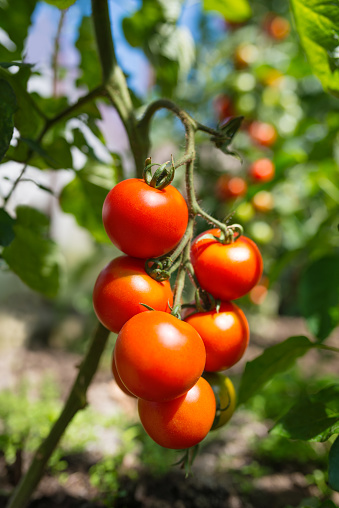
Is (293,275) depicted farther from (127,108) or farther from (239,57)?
(127,108)

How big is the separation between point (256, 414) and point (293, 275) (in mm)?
1410

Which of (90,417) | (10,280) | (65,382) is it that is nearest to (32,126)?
(90,417)

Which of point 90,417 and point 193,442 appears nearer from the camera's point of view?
point 193,442

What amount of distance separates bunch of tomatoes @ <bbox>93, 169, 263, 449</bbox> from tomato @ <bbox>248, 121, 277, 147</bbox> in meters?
1.48

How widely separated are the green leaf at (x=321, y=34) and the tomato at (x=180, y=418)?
1.33ft

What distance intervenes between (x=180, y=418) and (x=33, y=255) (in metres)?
0.35

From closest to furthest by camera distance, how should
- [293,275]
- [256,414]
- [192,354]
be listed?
[192,354], [256,414], [293,275]

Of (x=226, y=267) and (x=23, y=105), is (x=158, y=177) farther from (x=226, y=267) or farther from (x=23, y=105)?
(x=23, y=105)

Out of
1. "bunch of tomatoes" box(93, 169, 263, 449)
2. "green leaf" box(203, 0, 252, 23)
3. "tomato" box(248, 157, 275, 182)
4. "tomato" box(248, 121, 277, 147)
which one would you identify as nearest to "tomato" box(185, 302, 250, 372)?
"bunch of tomatoes" box(93, 169, 263, 449)

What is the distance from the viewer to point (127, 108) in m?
0.52

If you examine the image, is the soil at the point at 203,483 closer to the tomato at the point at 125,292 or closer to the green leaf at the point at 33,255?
the green leaf at the point at 33,255

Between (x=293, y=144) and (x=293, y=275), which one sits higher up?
(x=293, y=144)

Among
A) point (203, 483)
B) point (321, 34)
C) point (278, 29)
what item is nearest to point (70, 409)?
point (203, 483)

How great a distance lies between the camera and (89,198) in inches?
26.5
